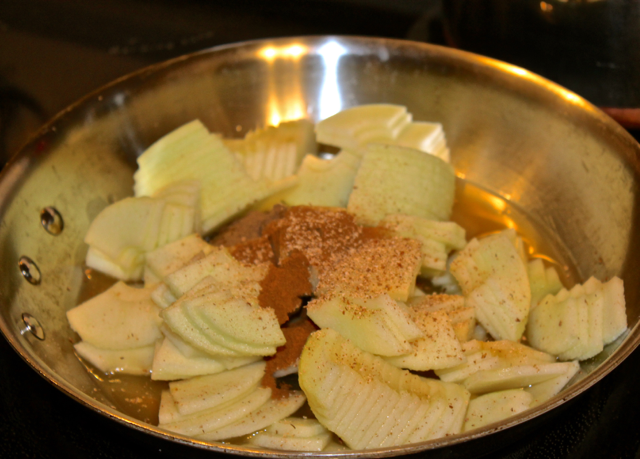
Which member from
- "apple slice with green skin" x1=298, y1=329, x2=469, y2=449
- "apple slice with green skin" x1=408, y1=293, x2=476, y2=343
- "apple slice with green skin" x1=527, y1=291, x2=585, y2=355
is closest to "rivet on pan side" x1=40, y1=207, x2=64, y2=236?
"apple slice with green skin" x1=298, y1=329, x2=469, y2=449

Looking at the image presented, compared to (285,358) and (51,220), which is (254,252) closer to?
(285,358)

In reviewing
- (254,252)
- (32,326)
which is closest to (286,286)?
(254,252)

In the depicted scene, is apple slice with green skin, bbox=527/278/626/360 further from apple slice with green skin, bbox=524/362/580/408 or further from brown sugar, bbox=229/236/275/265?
brown sugar, bbox=229/236/275/265

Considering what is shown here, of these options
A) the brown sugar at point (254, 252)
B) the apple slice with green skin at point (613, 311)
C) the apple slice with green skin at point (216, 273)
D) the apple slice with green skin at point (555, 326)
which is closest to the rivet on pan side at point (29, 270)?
the apple slice with green skin at point (216, 273)

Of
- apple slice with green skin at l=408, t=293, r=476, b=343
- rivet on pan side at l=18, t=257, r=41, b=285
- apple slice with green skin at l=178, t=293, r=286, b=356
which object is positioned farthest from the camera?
rivet on pan side at l=18, t=257, r=41, b=285

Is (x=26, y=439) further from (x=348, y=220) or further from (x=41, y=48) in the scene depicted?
(x=41, y=48)

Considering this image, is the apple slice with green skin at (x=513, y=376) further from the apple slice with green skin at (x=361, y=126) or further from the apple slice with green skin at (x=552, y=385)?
the apple slice with green skin at (x=361, y=126)
